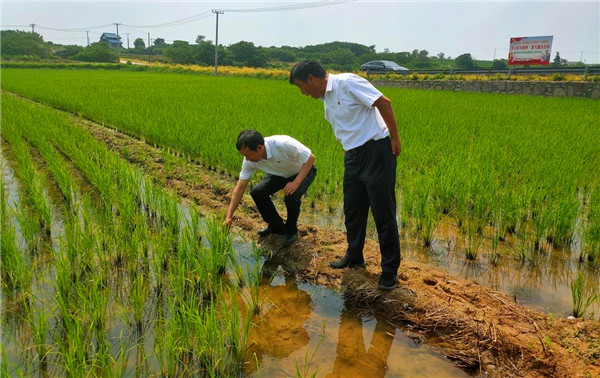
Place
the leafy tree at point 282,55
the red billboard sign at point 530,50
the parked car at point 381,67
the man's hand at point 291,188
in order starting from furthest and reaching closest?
1. the leafy tree at point 282,55
2. the parked car at point 381,67
3. the red billboard sign at point 530,50
4. the man's hand at point 291,188

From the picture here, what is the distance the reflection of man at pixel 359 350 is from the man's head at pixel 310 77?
49.0 inches

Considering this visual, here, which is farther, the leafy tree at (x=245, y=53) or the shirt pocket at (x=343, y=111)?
the leafy tree at (x=245, y=53)

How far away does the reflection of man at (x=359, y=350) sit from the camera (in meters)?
1.75

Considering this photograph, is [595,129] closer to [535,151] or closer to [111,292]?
[535,151]

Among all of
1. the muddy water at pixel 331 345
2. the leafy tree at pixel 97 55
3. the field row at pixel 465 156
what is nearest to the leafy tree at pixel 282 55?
the leafy tree at pixel 97 55

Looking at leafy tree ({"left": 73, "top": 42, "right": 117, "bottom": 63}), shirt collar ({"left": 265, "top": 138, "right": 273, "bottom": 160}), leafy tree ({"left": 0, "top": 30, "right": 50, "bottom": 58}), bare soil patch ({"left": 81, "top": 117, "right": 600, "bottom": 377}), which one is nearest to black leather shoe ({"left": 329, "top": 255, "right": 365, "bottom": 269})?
bare soil patch ({"left": 81, "top": 117, "right": 600, "bottom": 377})

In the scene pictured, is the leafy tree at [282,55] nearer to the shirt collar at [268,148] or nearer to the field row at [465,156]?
the field row at [465,156]

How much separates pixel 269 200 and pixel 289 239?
1.05 ft

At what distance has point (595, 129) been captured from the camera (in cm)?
640

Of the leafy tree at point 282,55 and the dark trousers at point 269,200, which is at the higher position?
the leafy tree at point 282,55

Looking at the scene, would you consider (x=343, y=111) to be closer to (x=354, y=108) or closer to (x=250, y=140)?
(x=354, y=108)

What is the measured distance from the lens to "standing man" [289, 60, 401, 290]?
2.08 metres

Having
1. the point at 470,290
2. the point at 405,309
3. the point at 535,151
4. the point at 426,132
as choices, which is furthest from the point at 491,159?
the point at 405,309

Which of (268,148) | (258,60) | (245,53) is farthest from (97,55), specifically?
(268,148)
